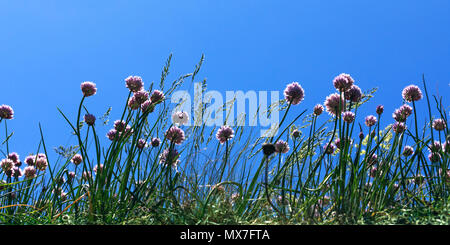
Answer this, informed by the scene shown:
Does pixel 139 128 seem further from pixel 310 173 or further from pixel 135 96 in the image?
pixel 310 173

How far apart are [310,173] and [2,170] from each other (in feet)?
6.16

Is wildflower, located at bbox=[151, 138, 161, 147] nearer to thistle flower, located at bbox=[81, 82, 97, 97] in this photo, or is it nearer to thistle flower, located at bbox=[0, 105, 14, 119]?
thistle flower, located at bbox=[81, 82, 97, 97]

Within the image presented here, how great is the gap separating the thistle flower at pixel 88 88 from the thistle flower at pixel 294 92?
1027 mm

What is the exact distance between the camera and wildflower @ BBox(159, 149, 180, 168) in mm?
2355

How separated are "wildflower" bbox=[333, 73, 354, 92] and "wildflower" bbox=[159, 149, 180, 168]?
914 millimetres

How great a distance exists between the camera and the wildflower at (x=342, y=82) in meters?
2.25

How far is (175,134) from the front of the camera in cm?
246

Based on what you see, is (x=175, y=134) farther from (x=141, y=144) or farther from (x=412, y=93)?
(x=412, y=93)

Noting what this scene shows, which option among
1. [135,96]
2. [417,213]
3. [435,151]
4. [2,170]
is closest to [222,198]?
[135,96]

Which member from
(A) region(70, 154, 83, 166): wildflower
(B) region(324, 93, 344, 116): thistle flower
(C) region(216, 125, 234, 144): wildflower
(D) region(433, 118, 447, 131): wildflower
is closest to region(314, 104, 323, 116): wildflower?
(B) region(324, 93, 344, 116): thistle flower

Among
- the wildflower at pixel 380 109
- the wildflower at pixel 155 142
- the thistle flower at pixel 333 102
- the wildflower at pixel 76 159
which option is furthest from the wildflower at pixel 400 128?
the wildflower at pixel 76 159

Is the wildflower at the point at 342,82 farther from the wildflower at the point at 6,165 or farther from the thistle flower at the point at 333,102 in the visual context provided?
the wildflower at the point at 6,165

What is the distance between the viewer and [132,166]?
2.50 metres

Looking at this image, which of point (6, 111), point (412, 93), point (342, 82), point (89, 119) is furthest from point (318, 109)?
point (6, 111)
